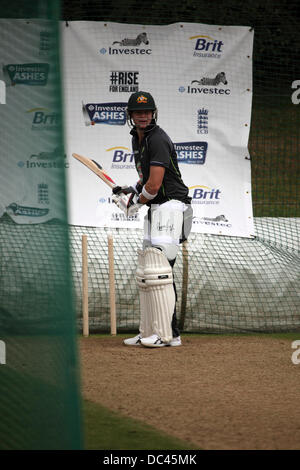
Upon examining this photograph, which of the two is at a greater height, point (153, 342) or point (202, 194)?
point (202, 194)

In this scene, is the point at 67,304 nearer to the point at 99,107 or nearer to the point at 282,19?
the point at 99,107

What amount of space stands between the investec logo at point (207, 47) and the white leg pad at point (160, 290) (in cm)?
286

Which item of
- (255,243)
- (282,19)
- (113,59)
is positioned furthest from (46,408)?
(282,19)

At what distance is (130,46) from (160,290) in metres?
3.17

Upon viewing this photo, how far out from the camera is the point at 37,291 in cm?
411

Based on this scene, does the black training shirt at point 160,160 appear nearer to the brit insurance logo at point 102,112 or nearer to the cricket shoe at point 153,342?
the cricket shoe at point 153,342

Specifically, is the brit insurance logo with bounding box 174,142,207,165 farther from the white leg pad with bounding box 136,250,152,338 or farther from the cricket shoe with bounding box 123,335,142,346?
the cricket shoe with bounding box 123,335,142,346

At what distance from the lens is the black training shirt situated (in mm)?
6895

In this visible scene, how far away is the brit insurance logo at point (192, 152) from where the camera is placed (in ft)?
29.0

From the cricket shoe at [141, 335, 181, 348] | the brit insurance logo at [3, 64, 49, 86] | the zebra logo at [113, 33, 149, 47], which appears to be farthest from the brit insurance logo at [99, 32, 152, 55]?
the brit insurance logo at [3, 64, 49, 86]

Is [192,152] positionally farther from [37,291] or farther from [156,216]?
[37,291]

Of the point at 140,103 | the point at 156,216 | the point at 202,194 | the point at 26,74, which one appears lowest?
the point at 156,216
